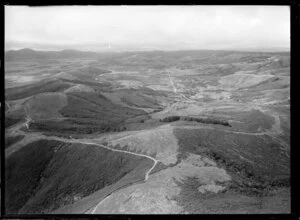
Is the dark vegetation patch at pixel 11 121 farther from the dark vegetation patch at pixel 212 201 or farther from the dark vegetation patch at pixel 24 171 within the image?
the dark vegetation patch at pixel 212 201

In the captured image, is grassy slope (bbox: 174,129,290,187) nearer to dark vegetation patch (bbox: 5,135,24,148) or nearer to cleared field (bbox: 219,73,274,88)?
cleared field (bbox: 219,73,274,88)

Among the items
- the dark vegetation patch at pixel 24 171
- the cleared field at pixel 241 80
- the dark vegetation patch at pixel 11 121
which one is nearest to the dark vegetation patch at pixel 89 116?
the dark vegetation patch at pixel 11 121

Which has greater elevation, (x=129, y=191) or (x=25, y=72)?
(x=25, y=72)

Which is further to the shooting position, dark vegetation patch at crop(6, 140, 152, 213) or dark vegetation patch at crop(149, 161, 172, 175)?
dark vegetation patch at crop(6, 140, 152, 213)

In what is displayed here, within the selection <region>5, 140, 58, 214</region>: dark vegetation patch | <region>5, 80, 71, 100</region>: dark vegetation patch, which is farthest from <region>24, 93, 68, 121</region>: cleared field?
<region>5, 140, 58, 214</region>: dark vegetation patch
